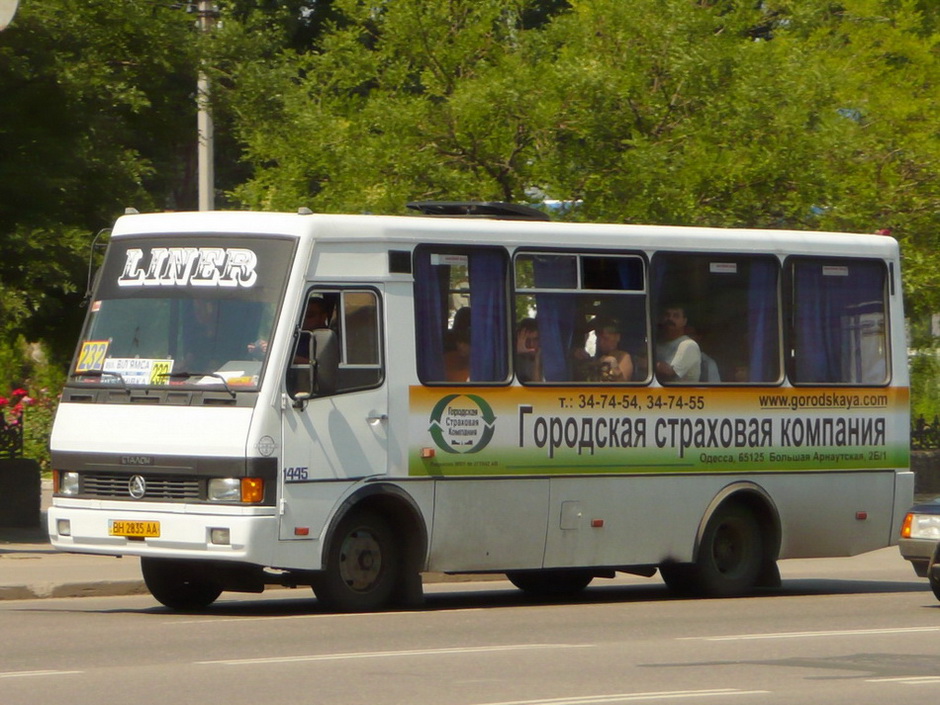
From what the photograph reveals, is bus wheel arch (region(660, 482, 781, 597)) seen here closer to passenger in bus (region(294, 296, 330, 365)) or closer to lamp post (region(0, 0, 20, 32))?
passenger in bus (region(294, 296, 330, 365))

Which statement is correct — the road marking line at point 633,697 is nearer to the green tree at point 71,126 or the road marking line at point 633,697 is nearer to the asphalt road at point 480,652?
the asphalt road at point 480,652

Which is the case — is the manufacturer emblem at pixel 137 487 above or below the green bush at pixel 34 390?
below

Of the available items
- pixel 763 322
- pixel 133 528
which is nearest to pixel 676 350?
pixel 763 322

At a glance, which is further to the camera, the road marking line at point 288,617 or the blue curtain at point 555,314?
the blue curtain at point 555,314

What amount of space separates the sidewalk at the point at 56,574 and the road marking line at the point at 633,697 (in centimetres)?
733

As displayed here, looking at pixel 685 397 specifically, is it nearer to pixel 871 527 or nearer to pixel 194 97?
pixel 871 527

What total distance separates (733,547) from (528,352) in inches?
107

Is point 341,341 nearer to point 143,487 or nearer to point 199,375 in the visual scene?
point 199,375

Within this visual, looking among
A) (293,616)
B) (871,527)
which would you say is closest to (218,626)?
(293,616)

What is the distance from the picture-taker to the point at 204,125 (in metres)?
22.1

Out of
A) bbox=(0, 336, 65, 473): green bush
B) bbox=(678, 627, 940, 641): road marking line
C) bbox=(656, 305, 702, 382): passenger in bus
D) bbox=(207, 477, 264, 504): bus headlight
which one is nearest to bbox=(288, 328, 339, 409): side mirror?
bbox=(207, 477, 264, 504): bus headlight

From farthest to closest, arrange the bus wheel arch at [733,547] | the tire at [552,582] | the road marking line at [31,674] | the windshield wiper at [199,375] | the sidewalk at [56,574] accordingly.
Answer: the tire at [552,582], the bus wheel arch at [733,547], the sidewalk at [56,574], the windshield wiper at [199,375], the road marking line at [31,674]

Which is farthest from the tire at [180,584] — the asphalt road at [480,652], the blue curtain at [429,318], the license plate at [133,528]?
the blue curtain at [429,318]

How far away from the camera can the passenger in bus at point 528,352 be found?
47.1 feet
